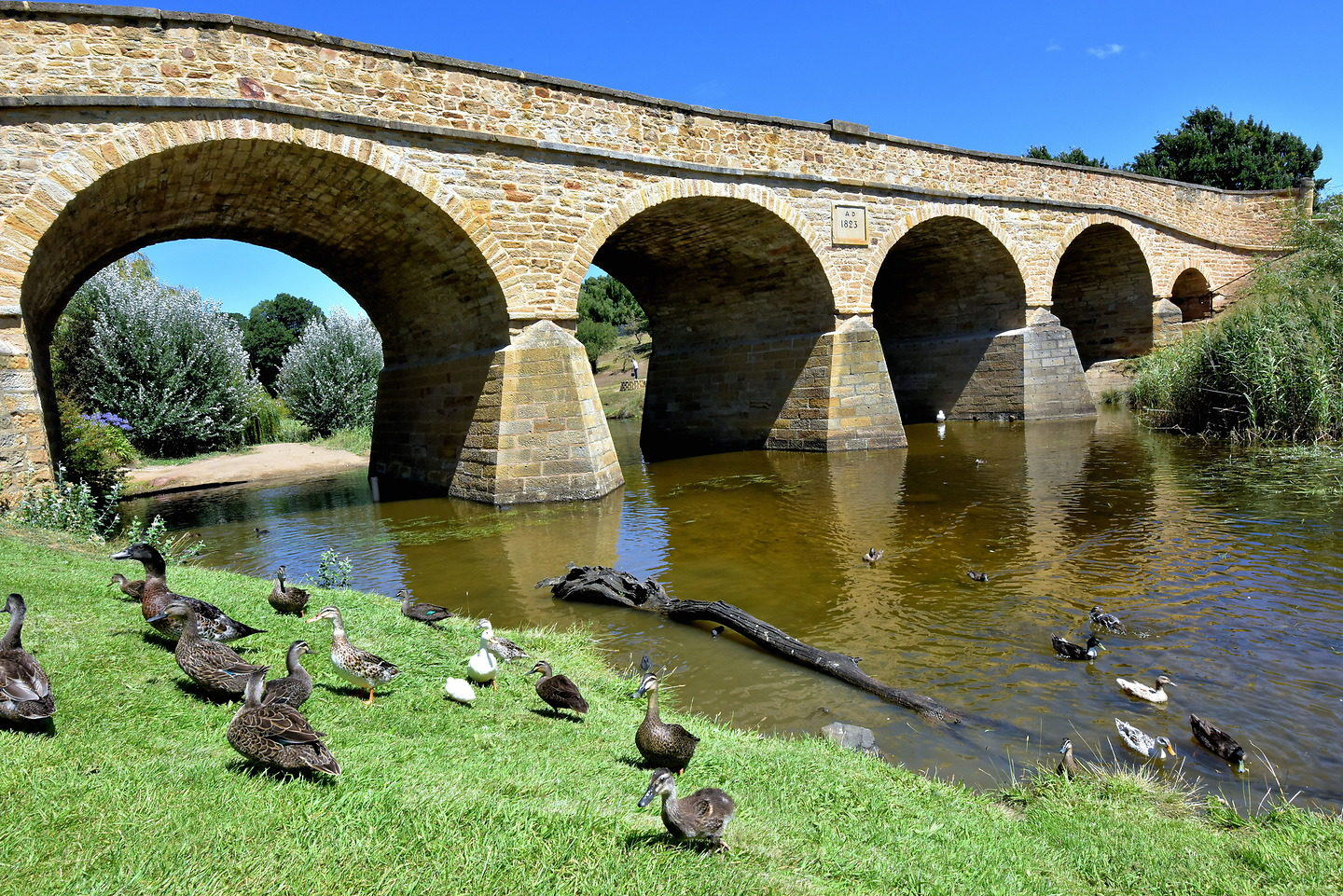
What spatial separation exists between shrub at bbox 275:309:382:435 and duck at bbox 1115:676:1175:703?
2431 cm

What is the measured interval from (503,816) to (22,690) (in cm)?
193

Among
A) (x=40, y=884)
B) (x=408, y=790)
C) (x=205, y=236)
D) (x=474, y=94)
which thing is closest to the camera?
(x=40, y=884)

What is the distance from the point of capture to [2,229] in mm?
8125

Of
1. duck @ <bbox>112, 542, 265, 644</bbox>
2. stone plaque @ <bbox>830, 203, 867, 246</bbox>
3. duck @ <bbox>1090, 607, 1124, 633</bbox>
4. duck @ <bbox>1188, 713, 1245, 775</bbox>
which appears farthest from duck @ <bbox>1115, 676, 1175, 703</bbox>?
stone plaque @ <bbox>830, 203, 867, 246</bbox>

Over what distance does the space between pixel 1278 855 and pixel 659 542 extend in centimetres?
653

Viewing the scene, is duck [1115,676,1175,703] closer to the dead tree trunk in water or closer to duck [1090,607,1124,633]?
duck [1090,607,1124,633]

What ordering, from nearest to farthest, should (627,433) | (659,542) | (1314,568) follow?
(1314,568) → (659,542) → (627,433)

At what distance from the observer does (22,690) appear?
2.83 m

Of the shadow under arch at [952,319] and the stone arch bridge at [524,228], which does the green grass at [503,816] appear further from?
the shadow under arch at [952,319]

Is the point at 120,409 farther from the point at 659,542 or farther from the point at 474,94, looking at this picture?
the point at 659,542

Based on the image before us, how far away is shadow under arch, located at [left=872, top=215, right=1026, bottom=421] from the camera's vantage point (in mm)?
18219

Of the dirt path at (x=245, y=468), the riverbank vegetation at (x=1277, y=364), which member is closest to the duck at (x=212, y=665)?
the dirt path at (x=245, y=468)

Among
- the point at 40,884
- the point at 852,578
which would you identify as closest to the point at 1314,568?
the point at 852,578

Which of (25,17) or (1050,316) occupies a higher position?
(25,17)
